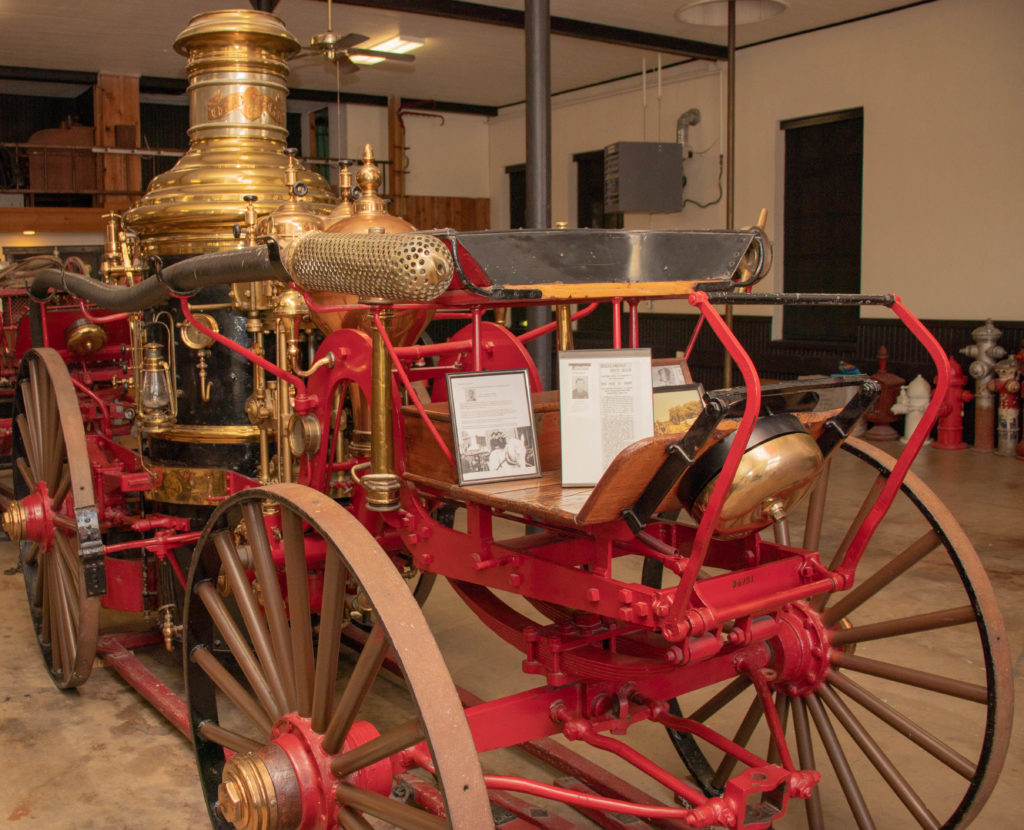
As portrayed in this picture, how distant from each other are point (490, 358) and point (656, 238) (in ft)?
2.99

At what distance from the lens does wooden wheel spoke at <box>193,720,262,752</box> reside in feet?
7.12

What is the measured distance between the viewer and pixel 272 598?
2.10 m

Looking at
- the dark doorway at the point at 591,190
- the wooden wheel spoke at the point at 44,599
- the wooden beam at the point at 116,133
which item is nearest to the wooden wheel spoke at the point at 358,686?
the wooden wheel spoke at the point at 44,599

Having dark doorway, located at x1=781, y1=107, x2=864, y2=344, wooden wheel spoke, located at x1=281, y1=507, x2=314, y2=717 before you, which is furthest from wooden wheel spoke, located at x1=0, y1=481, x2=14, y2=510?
dark doorway, located at x1=781, y1=107, x2=864, y2=344

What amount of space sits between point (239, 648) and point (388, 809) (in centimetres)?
63

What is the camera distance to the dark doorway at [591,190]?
11930 millimetres

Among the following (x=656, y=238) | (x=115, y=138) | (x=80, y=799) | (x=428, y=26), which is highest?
(x=428, y=26)

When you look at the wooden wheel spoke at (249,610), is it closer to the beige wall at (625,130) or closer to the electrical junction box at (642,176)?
the electrical junction box at (642,176)

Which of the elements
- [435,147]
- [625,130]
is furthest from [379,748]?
[435,147]

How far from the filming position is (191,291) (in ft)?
9.79

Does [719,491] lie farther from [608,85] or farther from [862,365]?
[608,85]

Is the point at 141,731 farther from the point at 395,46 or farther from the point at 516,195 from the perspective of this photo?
the point at 516,195

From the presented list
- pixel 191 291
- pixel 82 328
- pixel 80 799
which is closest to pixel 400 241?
pixel 191 291

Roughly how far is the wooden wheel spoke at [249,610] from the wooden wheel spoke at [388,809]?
0.30m
